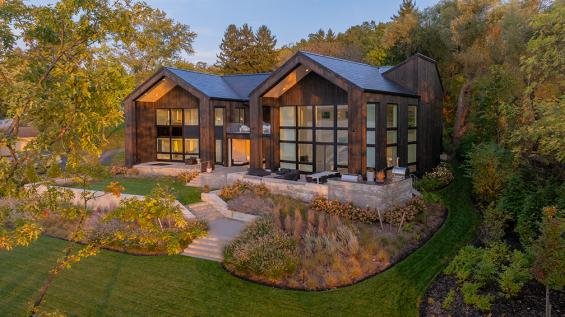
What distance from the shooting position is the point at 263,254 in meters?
11.3

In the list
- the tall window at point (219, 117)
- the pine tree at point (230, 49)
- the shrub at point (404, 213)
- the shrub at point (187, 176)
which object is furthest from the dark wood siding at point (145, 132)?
the pine tree at point (230, 49)

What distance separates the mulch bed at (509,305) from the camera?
8312mm

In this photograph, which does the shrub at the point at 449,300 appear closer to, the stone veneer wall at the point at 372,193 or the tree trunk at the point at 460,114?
the stone veneer wall at the point at 372,193

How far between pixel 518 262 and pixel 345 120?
1160 cm

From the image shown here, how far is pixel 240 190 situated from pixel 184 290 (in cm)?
859

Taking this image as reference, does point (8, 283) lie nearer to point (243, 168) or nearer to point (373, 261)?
point (373, 261)

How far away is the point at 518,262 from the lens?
913cm

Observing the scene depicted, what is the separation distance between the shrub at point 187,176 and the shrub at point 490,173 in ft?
47.6

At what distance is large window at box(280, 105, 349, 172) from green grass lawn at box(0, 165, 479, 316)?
25.7 feet

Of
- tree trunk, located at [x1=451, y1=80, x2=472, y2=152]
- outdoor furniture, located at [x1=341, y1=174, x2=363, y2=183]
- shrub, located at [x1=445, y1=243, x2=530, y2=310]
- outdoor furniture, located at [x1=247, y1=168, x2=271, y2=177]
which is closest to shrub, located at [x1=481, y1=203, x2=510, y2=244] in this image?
shrub, located at [x1=445, y1=243, x2=530, y2=310]

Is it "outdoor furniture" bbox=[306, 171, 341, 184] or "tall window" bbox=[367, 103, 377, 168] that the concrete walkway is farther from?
"tall window" bbox=[367, 103, 377, 168]

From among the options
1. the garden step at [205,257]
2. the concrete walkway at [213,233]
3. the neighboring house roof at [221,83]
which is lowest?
the garden step at [205,257]

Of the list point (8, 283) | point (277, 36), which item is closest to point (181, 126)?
point (8, 283)

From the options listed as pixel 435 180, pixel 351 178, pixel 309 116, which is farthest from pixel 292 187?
pixel 435 180
